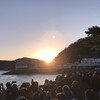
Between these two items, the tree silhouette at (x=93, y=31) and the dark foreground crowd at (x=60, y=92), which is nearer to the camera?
the dark foreground crowd at (x=60, y=92)

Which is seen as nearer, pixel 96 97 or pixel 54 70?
pixel 96 97

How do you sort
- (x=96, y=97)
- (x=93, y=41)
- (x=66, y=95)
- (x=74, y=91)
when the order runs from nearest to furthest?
1. (x=96, y=97)
2. (x=66, y=95)
3. (x=74, y=91)
4. (x=93, y=41)

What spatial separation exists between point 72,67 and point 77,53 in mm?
9158

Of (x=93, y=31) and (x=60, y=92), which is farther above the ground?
(x=93, y=31)

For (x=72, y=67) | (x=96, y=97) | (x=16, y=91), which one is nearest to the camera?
(x=96, y=97)

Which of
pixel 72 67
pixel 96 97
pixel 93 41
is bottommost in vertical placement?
pixel 96 97

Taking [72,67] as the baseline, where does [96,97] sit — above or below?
below

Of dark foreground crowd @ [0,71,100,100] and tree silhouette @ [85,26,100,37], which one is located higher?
tree silhouette @ [85,26,100,37]

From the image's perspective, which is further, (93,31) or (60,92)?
(93,31)

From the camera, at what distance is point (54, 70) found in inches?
7854

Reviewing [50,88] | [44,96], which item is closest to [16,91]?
[50,88]

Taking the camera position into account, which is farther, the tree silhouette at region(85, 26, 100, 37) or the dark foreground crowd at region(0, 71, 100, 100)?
the tree silhouette at region(85, 26, 100, 37)

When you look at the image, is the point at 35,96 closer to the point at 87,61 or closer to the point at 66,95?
the point at 66,95

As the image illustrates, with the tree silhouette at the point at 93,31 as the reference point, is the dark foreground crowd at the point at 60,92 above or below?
below
